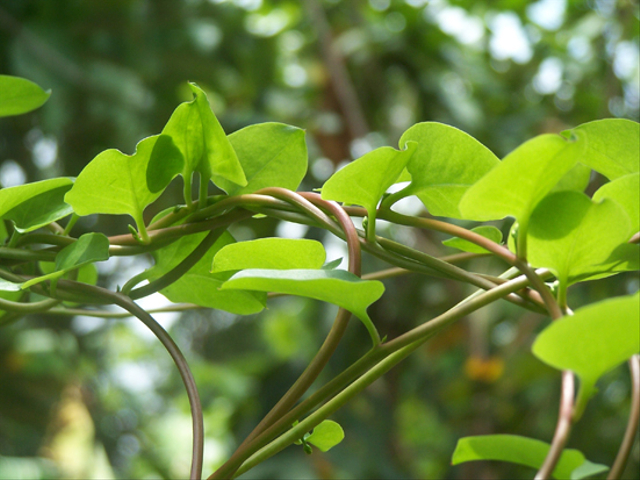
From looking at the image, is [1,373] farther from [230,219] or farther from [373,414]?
[230,219]

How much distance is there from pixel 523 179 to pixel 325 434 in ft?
0.18

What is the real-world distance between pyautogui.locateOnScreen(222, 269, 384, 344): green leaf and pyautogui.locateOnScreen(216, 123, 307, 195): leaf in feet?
0.12

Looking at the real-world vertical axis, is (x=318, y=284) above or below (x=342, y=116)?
above

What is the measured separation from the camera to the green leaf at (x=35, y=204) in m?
0.10

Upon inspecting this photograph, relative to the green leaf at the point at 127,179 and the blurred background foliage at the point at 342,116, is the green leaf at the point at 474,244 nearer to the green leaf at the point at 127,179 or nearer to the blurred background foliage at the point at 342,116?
A: the green leaf at the point at 127,179

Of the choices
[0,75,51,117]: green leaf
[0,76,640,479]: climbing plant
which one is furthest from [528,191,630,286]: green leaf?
[0,75,51,117]: green leaf

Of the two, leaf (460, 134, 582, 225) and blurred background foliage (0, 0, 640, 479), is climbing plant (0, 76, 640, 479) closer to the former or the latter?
leaf (460, 134, 582, 225)

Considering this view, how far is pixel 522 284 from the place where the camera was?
0.08 meters

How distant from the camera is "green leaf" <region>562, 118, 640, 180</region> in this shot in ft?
0.30

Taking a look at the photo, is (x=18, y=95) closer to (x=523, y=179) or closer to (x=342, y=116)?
(x=523, y=179)

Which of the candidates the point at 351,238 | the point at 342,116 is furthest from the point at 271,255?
the point at 342,116

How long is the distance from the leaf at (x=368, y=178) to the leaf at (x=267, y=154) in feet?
0.06

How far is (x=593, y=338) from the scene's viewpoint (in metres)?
0.06

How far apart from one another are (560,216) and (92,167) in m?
0.07
